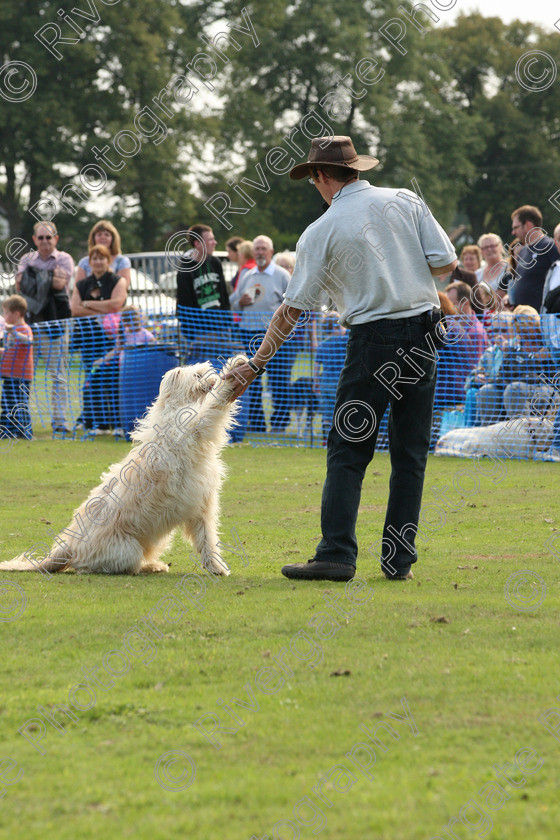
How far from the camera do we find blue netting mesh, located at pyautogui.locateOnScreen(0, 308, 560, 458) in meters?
11.8

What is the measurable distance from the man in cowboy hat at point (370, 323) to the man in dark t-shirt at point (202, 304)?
8.25 metres

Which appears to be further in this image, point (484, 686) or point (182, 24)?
point (182, 24)

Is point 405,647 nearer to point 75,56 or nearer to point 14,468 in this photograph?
point 14,468

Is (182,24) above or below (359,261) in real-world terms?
above

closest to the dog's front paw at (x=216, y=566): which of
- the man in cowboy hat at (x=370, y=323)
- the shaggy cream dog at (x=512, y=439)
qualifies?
the man in cowboy hat at (x=370, y=323)

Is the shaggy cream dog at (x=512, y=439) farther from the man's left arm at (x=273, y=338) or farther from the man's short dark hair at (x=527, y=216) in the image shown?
the man's left arm at (x=273, y=338)

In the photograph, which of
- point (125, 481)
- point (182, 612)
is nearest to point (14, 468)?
point (125, 481)

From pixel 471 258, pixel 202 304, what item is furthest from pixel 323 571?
pixel 471 258

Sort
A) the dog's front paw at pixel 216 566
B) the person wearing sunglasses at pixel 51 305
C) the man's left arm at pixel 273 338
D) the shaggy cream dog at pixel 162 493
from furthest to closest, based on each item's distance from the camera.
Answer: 1. the person wearing sunglasses at pixel 51 305
2. the dog's front paw at pixel 216 566
3. the shaggy cream dog at pixel 162 493
4. the man's left arm at pixel 273 338

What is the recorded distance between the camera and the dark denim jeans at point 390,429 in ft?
18.4

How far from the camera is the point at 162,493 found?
20.1 feet

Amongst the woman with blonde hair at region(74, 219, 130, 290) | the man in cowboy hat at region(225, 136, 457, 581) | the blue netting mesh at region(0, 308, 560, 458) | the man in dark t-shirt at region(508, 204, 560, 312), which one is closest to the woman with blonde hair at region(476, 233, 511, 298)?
the man in dark t-shirt at region(508, 204, 560, 312)

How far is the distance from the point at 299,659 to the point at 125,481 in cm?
236

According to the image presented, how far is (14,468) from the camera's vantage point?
36.9 ft
